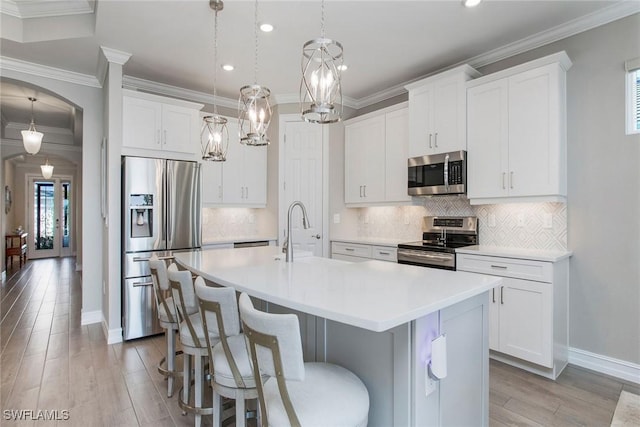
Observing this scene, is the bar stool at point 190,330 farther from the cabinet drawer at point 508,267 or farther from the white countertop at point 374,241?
the white countertop at point 374,241

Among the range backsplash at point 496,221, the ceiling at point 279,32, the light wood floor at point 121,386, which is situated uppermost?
the ceiling at point 279,32

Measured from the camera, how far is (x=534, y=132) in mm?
2971

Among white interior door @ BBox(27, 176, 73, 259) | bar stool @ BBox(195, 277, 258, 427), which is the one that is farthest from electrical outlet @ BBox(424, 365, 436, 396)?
white interior door @ BBox(27, 176, 73, 259)

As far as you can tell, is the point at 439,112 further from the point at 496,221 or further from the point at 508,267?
the point at 508,267

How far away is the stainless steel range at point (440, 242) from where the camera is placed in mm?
3351

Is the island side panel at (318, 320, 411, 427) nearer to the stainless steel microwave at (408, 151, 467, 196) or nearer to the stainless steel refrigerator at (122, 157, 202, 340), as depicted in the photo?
the stainless steel microwave at (408, 151, 467, 196)

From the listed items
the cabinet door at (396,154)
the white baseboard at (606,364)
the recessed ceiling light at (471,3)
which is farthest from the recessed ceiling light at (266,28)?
the white baseboard at (606,364)

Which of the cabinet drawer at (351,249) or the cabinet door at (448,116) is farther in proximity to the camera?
the cabinet drawer at (351,249)

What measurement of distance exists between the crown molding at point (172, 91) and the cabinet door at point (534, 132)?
3.35m

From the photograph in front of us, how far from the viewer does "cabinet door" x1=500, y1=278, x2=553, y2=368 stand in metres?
2.68

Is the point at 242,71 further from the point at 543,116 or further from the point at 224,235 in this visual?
the point at 543,116

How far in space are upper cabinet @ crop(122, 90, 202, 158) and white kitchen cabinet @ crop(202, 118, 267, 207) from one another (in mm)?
510

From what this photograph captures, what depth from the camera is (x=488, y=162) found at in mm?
3271

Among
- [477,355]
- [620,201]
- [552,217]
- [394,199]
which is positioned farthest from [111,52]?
[620,201]
